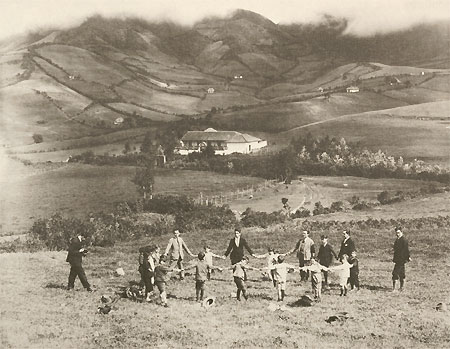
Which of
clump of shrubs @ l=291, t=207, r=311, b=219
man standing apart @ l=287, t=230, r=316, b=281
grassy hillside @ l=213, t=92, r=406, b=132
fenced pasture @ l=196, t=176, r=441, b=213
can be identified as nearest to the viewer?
man standing apart @ l=287, t=230, r=316, b=281

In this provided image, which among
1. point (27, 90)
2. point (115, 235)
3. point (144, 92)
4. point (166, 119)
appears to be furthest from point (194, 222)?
point (144, 92)

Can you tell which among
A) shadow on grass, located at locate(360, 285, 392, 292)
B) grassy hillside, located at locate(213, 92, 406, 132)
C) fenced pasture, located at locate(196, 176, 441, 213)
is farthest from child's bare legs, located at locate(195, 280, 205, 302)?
grassy hillside, located at locate(213, 92, 406, 132)

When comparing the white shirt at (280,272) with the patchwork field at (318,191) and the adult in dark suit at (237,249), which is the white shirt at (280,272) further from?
the patchwork field at (318,191)

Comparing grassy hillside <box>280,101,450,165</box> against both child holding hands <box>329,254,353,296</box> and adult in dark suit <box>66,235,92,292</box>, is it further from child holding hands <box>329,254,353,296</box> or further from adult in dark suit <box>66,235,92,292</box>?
adult in dark suit <box>66,235,92,292</box>

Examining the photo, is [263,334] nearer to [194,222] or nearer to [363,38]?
[194,222]

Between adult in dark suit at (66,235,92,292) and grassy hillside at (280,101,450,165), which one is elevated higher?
grassy hillside at (280,101,450,165)

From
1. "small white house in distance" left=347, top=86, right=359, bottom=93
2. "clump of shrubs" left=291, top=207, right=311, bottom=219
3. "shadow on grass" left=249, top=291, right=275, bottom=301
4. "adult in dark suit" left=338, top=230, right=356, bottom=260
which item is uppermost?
"small white house in distance" left=347, top=86, right=359, bottom=93

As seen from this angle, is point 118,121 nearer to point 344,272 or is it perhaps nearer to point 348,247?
point 348,247
